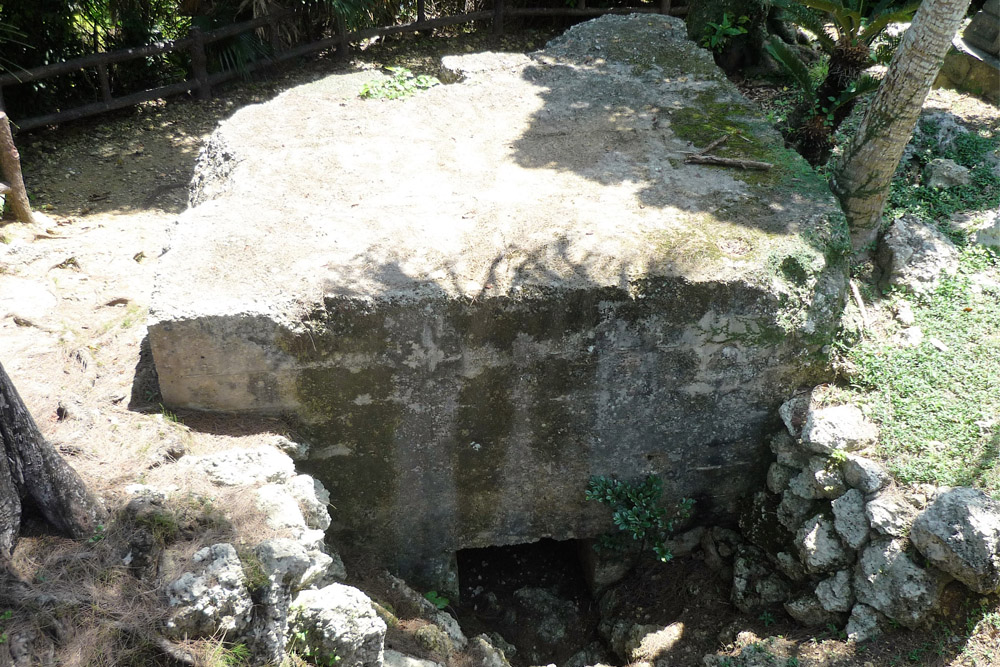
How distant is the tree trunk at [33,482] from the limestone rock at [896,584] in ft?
14.9

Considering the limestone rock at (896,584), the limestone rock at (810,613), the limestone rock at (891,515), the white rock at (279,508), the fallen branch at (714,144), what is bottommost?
the limestone rock at (810,613)

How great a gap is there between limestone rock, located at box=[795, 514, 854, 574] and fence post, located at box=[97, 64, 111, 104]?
29.5ft

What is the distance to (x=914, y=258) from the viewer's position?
22.4 feet

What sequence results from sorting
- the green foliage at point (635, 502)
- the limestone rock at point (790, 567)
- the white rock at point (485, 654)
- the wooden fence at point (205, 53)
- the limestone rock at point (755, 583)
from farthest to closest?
the wooden fence at point (205, 53), the green foliage at point (635, 502), the limestone rock at point (755, 583), the limestone rock at point (790, 567), the white rock at point (485, 654)

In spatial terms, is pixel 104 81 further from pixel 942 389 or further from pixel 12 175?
Answer: pixel 942 389

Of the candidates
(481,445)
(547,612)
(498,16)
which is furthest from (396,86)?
(498,16)

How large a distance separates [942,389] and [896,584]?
1.58 metres

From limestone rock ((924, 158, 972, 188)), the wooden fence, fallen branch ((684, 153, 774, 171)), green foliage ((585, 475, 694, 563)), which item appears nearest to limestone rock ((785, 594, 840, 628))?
green foliage ((585, 475, 694, 563))

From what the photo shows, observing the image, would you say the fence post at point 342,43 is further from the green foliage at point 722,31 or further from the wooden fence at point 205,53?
the green foliage at point 722,31

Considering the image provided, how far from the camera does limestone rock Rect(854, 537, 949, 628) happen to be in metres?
5.02

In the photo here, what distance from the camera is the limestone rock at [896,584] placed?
5.02 m

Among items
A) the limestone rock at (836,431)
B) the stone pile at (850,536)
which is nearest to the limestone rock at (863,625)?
the stone pile at (850,536)

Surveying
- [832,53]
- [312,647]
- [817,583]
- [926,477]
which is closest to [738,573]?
[817,583]

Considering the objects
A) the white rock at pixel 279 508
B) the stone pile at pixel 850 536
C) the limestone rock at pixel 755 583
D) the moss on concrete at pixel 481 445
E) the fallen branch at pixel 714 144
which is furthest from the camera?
the fallen branch at pixel 714 144
